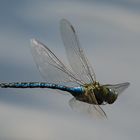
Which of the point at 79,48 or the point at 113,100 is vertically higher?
the point at 79,48

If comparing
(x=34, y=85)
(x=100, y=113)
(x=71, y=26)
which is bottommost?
(x=100, y=113)

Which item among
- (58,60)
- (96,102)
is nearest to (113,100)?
(96,102)

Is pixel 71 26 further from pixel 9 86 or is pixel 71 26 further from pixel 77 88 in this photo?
pixel 9 86

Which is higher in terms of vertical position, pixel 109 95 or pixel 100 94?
pixel 100 94

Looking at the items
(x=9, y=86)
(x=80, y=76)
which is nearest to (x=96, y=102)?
(x=80, y=76)

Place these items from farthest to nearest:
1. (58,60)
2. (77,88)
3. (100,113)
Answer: (58,60), (77,88), (100,113)

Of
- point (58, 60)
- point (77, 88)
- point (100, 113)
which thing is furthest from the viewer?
point (58, 60)

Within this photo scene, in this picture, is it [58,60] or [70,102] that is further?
[58,60]
